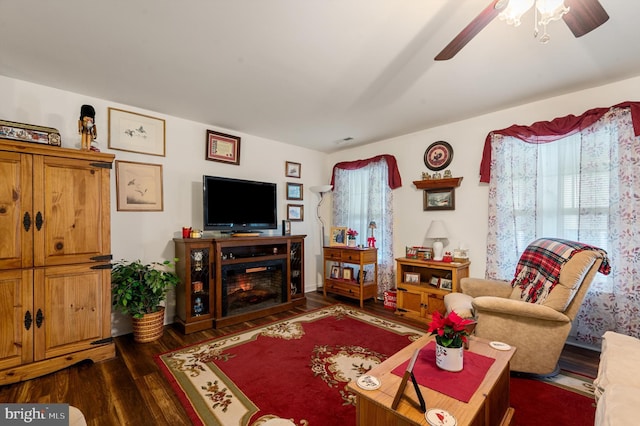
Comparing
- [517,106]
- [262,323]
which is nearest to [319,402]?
[262,323]

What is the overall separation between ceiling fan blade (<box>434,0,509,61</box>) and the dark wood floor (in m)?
2.55

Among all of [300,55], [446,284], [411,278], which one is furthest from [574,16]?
[411,278]

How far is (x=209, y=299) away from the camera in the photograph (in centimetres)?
317

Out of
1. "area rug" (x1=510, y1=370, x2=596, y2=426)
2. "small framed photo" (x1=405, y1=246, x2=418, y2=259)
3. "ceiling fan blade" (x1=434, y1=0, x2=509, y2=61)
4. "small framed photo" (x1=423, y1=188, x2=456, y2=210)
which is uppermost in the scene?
"ceiling fan blade" (x1=434, y1=0, x2=509, y2=61)

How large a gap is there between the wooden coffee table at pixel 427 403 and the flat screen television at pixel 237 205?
254cm

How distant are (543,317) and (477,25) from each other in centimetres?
192

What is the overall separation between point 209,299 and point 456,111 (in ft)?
11.4

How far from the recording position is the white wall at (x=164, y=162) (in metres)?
2.53

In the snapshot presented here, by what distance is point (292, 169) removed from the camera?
455cm

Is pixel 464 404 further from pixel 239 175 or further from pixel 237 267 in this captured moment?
pixel 239 175

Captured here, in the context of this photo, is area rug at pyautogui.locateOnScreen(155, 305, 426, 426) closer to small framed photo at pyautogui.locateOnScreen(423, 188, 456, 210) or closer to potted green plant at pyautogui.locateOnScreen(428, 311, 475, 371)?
potted green plant at pyautogui.locateOnScreen(428, 311, 475, 371)

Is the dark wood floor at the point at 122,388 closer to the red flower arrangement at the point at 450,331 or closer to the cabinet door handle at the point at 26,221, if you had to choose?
the cabinet door handle at the point at 26,221

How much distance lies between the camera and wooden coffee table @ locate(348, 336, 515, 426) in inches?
44.6

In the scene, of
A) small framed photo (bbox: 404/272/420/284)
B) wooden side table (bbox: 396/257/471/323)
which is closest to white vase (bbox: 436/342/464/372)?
wooden side table (bbox: 396/257/471/323)
